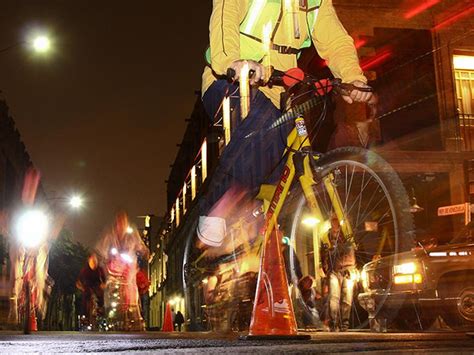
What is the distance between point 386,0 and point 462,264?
13.5 metres

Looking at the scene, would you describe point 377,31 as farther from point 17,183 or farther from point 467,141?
point 17,183

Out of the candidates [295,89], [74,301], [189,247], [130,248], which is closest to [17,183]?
[74,301]

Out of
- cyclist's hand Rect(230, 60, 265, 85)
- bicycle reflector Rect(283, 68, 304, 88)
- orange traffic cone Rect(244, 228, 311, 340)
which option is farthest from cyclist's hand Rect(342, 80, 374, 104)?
orange traffic cone Rect(244, 228, 311, 340)

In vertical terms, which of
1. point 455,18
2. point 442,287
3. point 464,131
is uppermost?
point 455,18

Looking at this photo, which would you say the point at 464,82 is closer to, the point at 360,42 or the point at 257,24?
the point at 360,42

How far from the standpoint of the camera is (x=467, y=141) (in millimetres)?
19781

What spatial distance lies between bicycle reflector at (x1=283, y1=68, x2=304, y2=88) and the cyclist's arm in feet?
1.83

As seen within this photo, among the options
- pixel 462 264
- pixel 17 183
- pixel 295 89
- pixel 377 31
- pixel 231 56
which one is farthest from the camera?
pixel 17 183

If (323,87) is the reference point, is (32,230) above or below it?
above

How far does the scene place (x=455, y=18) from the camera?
67.5ft

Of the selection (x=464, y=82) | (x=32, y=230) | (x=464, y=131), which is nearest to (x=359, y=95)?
(x=32, y=230)

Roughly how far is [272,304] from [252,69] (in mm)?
1523

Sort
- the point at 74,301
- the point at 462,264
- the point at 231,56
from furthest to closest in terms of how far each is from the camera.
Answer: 1. the point at 74,301
2. the point at 462,264
3. the point at 231,56

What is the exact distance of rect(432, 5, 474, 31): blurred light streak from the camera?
20500 mm
